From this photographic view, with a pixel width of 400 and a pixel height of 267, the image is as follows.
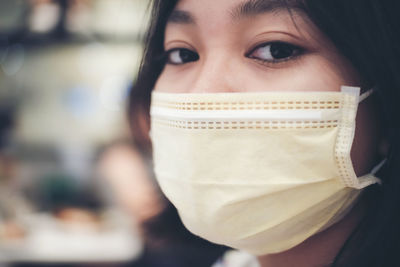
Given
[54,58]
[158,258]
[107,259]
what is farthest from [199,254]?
[54,58]

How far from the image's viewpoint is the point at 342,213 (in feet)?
3.31

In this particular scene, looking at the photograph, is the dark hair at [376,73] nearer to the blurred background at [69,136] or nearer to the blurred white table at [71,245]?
the blurred background at [69,136]

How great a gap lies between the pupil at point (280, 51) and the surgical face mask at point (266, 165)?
92 millimetres

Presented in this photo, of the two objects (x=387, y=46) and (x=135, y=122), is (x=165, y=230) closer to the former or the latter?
(x=135, y=122)

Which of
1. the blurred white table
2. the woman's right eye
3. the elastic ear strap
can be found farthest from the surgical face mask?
the blurred white table

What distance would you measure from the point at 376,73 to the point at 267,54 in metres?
0.23

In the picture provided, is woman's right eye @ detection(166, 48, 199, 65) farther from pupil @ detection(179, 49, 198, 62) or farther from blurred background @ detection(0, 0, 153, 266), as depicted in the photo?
blurred background @ detection(0, 0, 153, 266)

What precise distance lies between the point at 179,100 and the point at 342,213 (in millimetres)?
443

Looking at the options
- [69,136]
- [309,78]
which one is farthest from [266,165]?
[69,136]

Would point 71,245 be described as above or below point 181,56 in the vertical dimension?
below

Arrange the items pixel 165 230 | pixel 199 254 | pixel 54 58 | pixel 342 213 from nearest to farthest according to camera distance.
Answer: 1. pixel 342 213
2. pixel 165 230
3. pixel 199 254
4. pixel 54 58

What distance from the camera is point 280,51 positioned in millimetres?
982

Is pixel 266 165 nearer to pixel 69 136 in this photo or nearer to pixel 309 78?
pixel 309 78

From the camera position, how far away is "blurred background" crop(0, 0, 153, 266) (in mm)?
2631
